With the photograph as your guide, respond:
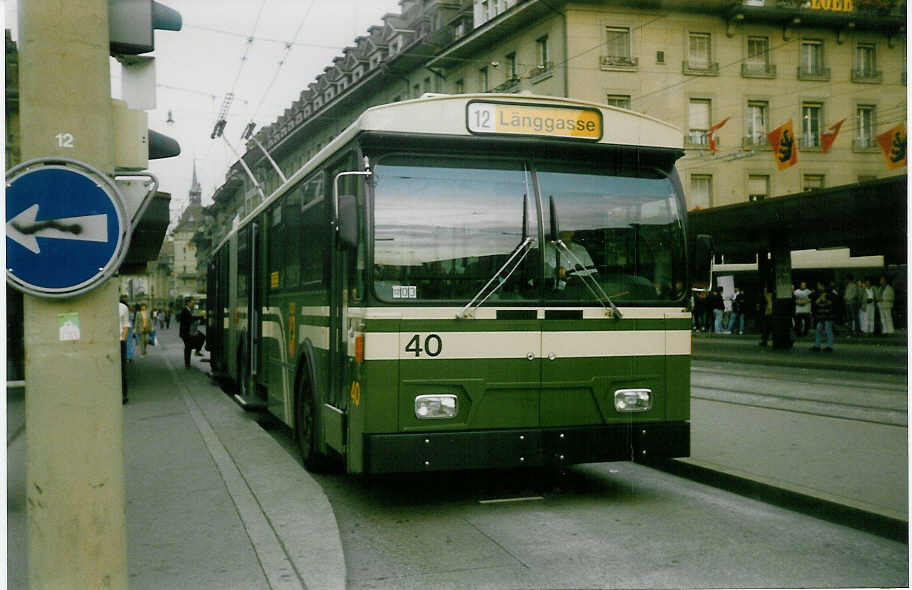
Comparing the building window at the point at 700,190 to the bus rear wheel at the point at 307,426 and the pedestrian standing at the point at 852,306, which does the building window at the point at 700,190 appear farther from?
the bus rear wheel at the point at 307,426

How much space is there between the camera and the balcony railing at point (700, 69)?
838 inches

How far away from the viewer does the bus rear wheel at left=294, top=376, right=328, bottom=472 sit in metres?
7.81

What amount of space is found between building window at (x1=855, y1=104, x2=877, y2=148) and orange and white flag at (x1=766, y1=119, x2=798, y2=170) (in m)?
3.13

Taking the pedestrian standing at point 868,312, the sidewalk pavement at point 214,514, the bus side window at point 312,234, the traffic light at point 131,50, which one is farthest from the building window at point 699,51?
the traffic light at point 131,50

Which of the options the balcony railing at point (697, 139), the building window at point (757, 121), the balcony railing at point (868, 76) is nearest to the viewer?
the balcony railing at point (868, 76)

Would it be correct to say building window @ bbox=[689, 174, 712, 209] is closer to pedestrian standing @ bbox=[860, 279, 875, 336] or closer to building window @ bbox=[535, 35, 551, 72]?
pedestrian standing @ bbox=[860, 279, 875, 336]

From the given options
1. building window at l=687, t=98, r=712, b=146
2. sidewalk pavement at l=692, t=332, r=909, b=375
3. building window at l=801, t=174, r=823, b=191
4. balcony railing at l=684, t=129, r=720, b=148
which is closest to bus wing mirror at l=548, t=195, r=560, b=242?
sidewalk pavement at l=692, t=332, r=909, b=375

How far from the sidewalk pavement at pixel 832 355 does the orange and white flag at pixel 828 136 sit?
142 inches

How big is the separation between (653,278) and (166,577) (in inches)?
150

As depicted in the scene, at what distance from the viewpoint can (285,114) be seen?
17.2 metres

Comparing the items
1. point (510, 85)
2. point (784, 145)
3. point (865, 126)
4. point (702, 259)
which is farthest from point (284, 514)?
point (510, 85)

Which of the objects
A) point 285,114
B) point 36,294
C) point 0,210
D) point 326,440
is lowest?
point 326,440

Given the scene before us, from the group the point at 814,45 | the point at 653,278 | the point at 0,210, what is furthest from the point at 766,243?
the point at 0,210

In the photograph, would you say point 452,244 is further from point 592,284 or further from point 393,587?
point 393,587
